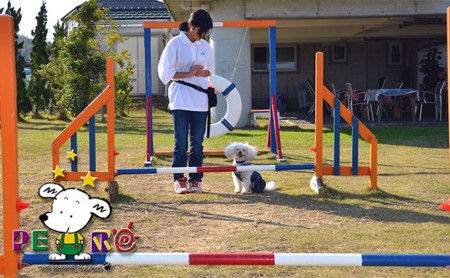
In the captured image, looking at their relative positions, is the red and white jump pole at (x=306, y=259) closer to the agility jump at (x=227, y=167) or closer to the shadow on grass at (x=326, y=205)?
the shadow on grass at (x=326, y=205)

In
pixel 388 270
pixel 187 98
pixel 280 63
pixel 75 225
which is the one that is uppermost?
pixel 280 63

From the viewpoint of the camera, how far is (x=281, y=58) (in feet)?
68.2

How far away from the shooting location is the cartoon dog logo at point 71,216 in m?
2.58

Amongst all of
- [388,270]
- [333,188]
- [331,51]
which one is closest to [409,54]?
[331,51]

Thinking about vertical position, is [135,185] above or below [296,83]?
below

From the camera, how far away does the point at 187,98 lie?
18.3ft

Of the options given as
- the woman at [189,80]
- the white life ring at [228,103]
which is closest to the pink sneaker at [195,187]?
the woman at [189,80]

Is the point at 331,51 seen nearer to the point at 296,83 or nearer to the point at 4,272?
the point at 296,83

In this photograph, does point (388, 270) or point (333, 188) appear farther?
point (333, 188)

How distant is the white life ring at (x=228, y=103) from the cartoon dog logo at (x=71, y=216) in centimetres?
570

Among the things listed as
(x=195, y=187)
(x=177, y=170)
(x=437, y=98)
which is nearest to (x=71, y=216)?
(x=177, y=170)

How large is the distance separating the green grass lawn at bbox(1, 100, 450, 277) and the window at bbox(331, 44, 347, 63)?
1248 cm

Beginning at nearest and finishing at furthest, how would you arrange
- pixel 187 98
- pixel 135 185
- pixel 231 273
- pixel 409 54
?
pixel 231 273 → pixel 187 98 → pixel 135 185 → pixel 409 54

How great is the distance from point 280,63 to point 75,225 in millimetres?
18527
